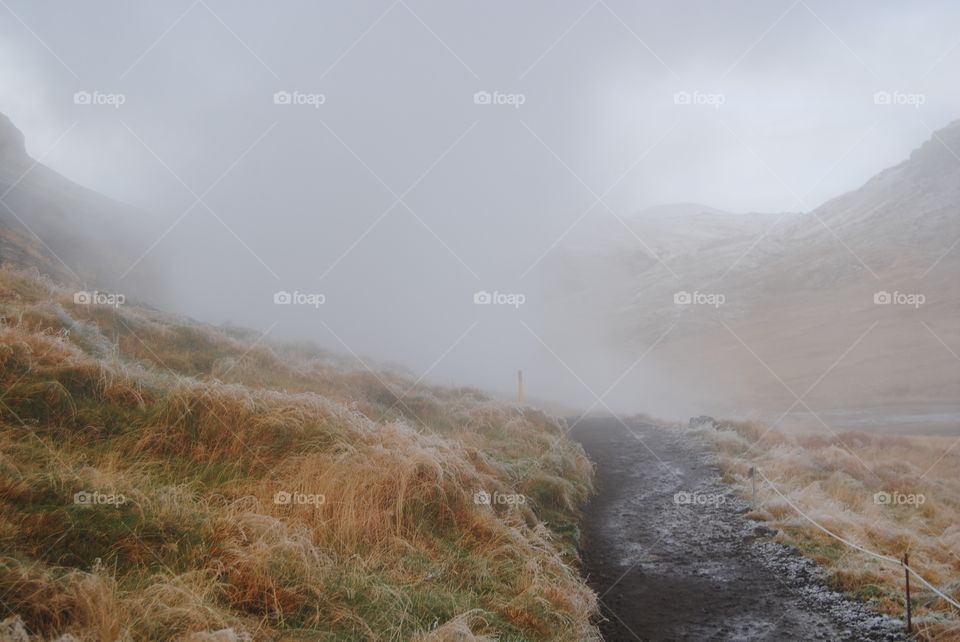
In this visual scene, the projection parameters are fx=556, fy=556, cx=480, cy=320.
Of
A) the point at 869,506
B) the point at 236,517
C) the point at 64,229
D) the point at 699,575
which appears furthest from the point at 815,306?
the point at 236,517

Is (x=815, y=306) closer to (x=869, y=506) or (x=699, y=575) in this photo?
(x=869, y=506)

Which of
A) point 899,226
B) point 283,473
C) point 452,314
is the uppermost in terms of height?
point 899,226

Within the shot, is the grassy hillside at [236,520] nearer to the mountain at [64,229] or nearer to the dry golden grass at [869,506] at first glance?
the dry golden grass at [869,506]

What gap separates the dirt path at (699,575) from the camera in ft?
25.6

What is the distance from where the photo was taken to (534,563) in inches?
298

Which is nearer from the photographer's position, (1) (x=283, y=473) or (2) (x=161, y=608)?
(2) (x=161, y=608)

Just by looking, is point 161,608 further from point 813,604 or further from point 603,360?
point 603,360

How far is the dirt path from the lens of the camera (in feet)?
25.6

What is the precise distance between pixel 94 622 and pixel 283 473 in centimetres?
380

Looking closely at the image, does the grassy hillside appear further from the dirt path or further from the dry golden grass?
the dry golden grass

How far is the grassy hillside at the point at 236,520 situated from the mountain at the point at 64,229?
494 inches

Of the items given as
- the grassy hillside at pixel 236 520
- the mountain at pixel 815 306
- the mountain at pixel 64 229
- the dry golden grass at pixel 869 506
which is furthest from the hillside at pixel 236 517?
the mountain at pixel 815 306

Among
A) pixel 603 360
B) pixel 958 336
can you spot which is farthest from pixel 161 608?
pixel 603 360

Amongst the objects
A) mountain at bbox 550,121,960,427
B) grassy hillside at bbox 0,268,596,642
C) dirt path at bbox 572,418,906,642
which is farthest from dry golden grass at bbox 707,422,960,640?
mountain at bbox 550,121,960,427
